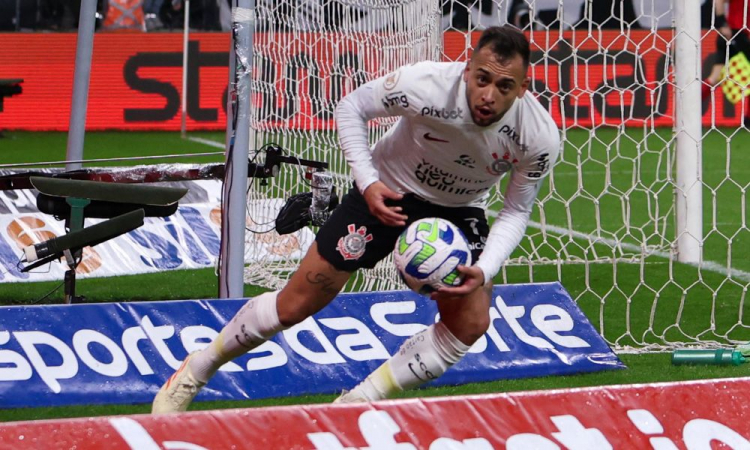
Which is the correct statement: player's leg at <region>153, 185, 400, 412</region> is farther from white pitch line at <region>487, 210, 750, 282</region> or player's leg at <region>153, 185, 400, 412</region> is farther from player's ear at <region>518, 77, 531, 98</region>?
white pitch line at <region>487, 210, 750, 282</region>

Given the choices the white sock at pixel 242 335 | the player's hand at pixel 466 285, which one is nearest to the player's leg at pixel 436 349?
the player's hand at pixel 466 285

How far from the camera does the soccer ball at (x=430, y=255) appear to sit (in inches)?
158

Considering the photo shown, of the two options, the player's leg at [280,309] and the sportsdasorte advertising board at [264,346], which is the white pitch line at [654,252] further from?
the player's leg at [280,309]

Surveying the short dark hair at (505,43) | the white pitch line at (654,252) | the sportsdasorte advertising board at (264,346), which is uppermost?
the short dark hair at (505,43)

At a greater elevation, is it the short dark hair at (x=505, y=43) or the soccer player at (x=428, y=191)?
the short dark hair at (x=505, y=43)

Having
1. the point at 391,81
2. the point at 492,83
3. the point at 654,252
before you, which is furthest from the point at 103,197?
the point at 654,252

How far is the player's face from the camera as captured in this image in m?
3.96

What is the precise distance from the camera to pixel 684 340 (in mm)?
6395

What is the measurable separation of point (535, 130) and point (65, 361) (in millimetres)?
2204

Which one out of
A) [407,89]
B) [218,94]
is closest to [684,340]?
[407,89]

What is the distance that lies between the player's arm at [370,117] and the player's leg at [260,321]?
1.29 ft

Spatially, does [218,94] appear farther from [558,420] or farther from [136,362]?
[558,420]

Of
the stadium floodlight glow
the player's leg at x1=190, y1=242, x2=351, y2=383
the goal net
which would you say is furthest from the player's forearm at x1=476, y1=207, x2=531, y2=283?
the stadium floodlight glow

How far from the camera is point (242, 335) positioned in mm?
4504
